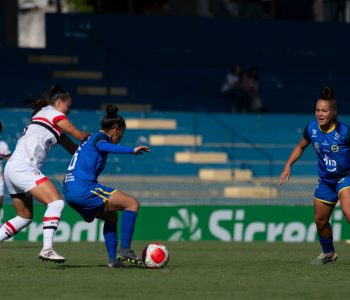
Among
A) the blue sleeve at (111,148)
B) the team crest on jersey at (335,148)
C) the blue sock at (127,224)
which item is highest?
the blue sleeve at (111,148)

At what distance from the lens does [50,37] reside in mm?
31906

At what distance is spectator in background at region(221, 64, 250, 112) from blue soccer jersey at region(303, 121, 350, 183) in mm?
17197

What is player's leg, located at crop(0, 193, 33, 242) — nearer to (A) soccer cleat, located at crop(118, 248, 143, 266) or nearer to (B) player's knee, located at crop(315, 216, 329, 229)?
(A) soccer cleat, located at crop(118, 248, 143, 266)

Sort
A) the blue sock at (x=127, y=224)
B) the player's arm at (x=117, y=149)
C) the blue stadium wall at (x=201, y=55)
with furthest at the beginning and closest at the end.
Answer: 1. the blue stadium wall at (x=201, y=55)
2. the blue sock at (x=127, y=224)
3. the player's arm at (x=117, y=149)

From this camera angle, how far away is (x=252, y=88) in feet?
98.4

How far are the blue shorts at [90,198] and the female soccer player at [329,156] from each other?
2.19 meters

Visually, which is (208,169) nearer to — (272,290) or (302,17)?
(302,17)

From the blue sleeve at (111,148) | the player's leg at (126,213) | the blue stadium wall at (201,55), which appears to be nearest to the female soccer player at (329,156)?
the player's leg at (126,213)

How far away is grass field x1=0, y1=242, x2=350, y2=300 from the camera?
9.45 meters

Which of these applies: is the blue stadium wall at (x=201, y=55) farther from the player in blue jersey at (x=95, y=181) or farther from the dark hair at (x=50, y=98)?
the player in blue jersey at (x=95, y=181)

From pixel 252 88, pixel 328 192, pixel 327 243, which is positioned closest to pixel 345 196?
pixel 328 192

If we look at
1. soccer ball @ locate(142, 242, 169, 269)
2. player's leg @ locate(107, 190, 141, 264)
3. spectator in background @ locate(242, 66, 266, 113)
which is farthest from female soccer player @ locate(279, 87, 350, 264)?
spectator in background @ locate(242, 66, 266, 113)

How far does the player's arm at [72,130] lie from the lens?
38.6 ft

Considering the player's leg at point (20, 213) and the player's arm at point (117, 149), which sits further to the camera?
the player's leg at point (20, 213)
